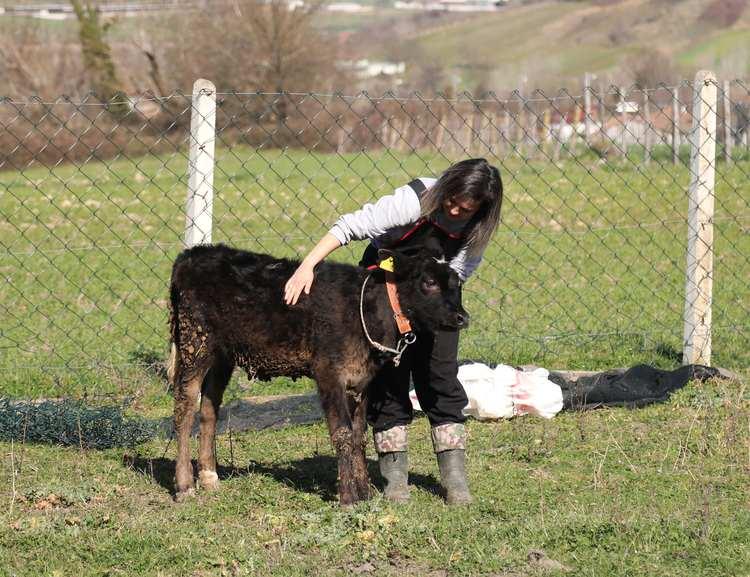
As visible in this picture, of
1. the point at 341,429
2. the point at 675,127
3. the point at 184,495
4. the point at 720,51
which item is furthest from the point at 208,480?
the point at 720,51

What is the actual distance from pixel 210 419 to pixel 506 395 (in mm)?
2167

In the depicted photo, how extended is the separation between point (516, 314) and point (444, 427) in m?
4.53

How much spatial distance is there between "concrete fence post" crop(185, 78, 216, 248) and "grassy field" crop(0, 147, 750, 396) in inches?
20.4

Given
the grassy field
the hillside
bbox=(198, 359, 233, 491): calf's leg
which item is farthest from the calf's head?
the hillside

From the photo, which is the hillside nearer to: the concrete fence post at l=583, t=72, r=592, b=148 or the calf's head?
the concrete fence post at l=583, t=72, r=592, b=148

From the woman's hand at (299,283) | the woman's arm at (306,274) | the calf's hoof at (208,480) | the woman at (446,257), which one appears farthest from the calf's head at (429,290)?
the calf's hoof at (208,480)

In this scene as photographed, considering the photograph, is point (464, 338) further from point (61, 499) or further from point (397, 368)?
point (61, 499)

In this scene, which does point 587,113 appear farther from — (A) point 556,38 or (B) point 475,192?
(A) point 556,38

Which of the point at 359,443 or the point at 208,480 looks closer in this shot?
the point at 359,443

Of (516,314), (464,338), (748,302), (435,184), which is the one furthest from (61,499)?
(748,302)

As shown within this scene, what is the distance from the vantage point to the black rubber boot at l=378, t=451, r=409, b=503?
225 inches

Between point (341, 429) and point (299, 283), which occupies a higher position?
point (299, 283)

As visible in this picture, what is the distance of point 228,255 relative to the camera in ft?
19.0

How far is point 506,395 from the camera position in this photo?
7270 millimetres
